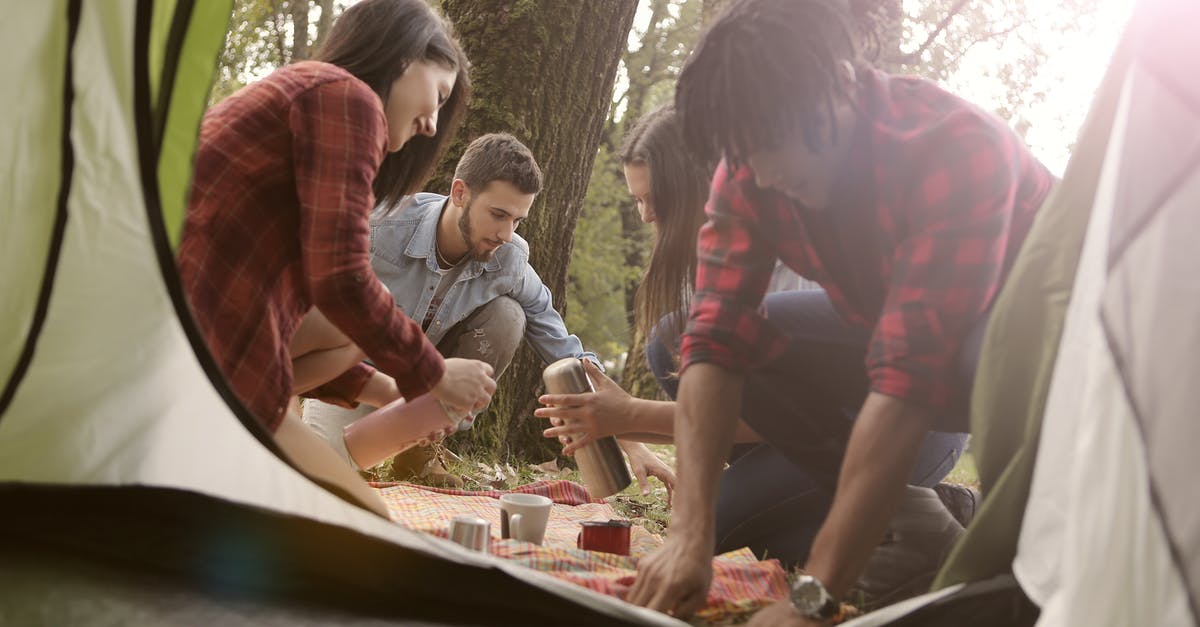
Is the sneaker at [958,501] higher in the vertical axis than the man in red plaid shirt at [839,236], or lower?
lower

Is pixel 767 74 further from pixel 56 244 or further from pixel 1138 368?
pixel 56 244

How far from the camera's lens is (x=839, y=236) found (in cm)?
143

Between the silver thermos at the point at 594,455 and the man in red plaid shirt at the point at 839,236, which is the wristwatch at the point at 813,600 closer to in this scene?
the man in red plaid shirt at the point at 839,236

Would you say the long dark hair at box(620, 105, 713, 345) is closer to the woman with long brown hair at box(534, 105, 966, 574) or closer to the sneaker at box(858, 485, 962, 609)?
the woman with long brown hair at box(534, 105, 966, 574)

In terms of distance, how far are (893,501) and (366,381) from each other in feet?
3.90

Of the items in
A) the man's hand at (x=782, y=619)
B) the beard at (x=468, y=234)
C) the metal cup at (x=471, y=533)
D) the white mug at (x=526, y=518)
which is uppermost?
the beard at (x=468, y=234)

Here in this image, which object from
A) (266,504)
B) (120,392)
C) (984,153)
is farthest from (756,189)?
(120,392)

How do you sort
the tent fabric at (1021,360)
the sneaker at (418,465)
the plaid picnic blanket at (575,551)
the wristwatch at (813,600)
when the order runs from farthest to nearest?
1. the sneaker at (418,465)
2. the plaid picnic blanket at (575,551)
3. the wristwatch at (813,600)
4. the tent fabric at (1021,360)

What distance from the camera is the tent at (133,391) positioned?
4.02 feet

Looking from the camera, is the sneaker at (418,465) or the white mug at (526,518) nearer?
the white mug at (526,518)

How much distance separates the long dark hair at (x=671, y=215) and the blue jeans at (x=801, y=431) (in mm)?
191

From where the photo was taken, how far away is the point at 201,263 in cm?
145

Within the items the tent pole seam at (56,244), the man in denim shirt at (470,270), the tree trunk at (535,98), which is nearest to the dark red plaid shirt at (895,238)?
the tent pole seam at (56,244)

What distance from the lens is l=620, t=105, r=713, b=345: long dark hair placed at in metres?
1.85
